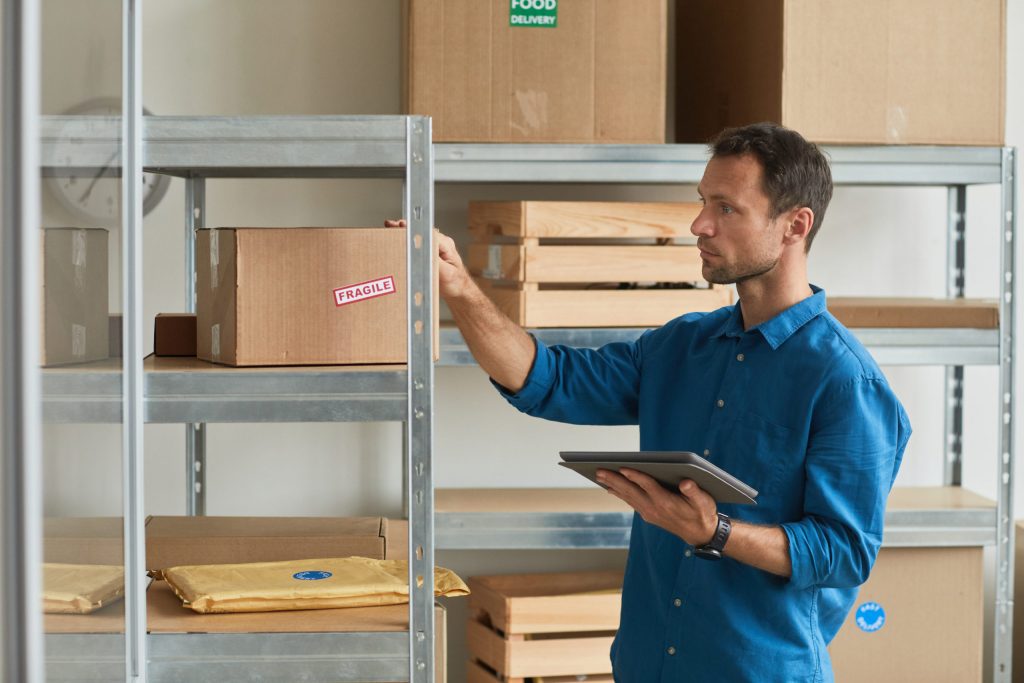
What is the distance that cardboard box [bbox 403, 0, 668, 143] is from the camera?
2.44 metres

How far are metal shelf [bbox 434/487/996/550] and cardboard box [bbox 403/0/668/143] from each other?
85 centimetres

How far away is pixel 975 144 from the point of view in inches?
101

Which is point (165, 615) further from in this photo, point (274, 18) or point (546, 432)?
point (274, 18)

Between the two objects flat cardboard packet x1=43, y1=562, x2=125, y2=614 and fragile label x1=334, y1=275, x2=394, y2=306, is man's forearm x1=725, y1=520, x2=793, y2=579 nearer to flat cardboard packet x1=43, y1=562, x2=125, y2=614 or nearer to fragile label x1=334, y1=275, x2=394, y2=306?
fragile label x1=334, y1=275, x2=394, y2=306

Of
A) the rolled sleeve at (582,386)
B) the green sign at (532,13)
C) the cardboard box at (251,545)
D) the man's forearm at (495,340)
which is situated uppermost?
the green sign at (532,13)

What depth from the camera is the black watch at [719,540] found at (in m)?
1.69

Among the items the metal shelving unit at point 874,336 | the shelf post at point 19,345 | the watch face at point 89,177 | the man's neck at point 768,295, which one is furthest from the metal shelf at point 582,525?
the shelf post at point 19,345

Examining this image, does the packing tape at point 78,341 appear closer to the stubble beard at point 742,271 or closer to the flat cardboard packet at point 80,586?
the flat cardboard packet at point 80,586

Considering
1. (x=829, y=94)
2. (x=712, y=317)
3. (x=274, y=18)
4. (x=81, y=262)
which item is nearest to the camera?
(x=81, y=262)

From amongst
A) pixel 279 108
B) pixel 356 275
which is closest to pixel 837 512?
pixel 356 275

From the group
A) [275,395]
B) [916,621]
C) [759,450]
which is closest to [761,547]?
[759,450]

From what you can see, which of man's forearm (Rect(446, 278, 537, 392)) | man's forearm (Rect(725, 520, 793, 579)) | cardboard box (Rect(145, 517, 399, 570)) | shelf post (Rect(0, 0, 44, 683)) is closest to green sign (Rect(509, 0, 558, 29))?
man's forearm (Rect(446, 278, 537, 392))

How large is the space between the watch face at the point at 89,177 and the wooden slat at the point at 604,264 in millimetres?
1212

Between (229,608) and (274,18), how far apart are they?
180cm
